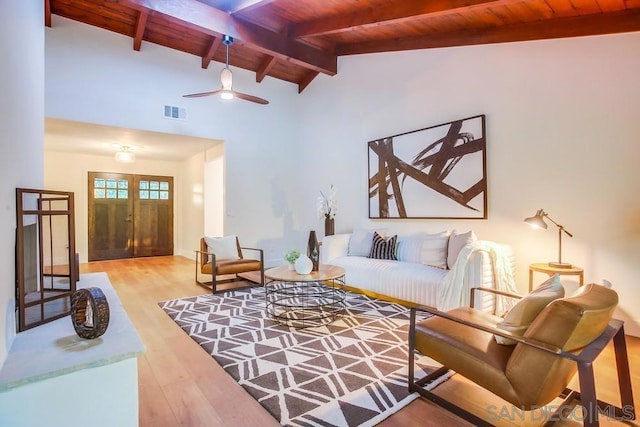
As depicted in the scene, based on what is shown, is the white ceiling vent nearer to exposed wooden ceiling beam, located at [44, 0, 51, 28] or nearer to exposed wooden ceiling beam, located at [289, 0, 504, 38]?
exposed wooden ceiling beam, located at [44, 0, 51, 28]

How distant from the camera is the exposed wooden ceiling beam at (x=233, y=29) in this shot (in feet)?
12.7

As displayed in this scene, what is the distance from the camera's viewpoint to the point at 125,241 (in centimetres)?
750

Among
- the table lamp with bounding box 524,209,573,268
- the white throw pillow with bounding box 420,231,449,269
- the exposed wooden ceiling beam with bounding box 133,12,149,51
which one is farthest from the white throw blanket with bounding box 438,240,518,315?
the exposed wooden ceiling beam with bounding box 133,12,149,51

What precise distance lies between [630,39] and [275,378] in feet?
13.5

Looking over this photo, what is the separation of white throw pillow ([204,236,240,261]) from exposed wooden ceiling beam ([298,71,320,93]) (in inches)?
139

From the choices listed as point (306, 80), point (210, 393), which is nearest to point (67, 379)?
point (210, 393)

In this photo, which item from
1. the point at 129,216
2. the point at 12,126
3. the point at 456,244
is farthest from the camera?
the point at 129,216

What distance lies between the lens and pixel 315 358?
94.4 inches

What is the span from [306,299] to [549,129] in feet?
10.7

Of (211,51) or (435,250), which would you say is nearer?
(435,250)

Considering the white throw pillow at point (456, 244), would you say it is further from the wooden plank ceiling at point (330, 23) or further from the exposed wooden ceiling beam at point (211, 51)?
the exposed wooden ceiling beam at point (211, 51)

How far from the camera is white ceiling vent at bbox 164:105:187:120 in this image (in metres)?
5.17

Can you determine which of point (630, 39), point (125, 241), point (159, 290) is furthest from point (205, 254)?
point (630, 39)

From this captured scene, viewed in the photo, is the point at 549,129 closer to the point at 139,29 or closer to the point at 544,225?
the point at 544,225
